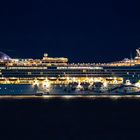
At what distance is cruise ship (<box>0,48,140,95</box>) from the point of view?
297 ft

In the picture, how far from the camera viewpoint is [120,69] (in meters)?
94.9

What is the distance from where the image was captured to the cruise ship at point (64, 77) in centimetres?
9056
